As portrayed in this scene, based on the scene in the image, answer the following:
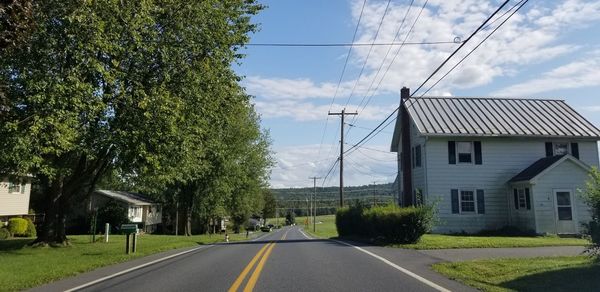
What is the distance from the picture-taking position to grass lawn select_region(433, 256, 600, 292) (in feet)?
30.8

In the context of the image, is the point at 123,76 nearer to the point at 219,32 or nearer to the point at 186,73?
the point at 186,73

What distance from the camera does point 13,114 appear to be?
15.8m

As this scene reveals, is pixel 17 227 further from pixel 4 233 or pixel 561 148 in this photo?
pixel 561 148

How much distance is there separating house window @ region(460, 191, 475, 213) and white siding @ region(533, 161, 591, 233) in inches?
137

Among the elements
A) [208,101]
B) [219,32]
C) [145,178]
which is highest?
[219,32]

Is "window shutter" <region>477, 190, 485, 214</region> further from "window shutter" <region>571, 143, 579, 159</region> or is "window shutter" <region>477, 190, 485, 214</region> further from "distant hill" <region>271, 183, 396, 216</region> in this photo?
"distant hill" <region>271, 183, 396, 216</region>

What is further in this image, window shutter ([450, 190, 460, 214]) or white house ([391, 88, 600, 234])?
window shutter ([450, 190, 460, 214])

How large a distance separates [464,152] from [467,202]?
119 inches

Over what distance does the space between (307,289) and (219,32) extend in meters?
13.8

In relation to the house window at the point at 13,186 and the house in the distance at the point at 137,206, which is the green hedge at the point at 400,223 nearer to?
the house window at the point at 13,186

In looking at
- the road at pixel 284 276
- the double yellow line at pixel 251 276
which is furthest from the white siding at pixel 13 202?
the double yellow line at pixel 251 276

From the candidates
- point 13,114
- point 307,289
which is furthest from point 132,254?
point 307,289

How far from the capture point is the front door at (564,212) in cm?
2808

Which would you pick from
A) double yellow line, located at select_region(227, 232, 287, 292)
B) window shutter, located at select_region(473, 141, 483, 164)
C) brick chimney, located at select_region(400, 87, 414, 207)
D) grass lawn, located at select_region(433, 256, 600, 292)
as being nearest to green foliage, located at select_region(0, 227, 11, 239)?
double yellow line, located at select_region(227, 232, 287, 292)
